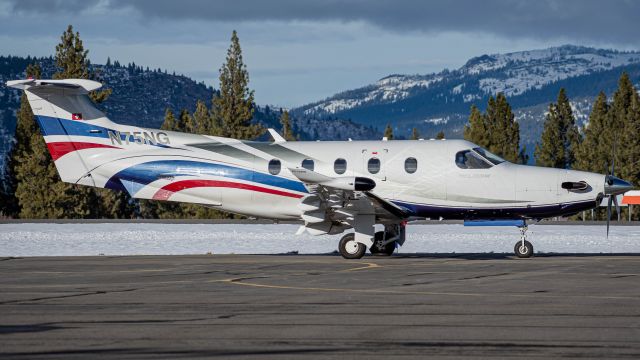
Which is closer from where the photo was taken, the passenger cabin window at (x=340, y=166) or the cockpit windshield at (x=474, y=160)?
the cockpit windshield at (x=474, y=160)

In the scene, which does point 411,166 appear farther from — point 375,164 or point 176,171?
point 176,171

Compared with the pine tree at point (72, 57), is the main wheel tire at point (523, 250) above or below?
below

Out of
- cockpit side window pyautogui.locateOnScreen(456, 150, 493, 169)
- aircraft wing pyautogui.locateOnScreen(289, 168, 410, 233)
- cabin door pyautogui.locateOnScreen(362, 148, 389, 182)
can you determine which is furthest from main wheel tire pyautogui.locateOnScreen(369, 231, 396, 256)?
cockpit side window pyautogui.locateOnScreen(456, 150, 493, 169)

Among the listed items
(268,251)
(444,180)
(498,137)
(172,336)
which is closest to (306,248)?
(268,251)

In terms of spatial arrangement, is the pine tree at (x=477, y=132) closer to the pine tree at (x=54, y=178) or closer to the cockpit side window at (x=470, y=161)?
the pine tree at (x=54, y=178)

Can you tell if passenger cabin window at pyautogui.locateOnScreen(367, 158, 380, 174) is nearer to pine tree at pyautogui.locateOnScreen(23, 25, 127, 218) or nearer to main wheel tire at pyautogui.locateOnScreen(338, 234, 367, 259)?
main wheel tire at pyautogui.locateOnScreen(338, 234, 367, 259)

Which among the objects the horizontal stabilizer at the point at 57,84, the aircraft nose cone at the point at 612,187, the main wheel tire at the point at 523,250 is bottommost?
the main wheel tire at the point at 523,250

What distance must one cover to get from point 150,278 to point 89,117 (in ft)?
33.5

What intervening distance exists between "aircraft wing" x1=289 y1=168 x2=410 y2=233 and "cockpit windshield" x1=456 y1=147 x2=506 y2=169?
6.72ft

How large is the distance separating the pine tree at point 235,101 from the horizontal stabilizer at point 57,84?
46.9 m

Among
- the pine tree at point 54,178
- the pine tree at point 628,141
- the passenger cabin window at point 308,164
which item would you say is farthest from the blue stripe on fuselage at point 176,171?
the pine tree at point 628,141

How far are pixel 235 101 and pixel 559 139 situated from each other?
120 ft

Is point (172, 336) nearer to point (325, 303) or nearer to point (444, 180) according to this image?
point (325, 303)

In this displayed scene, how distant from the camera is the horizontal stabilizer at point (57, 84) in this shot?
2825cm
